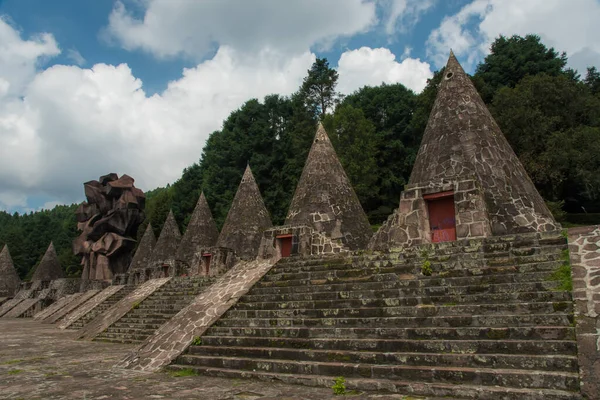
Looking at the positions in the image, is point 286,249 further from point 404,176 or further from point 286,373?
point 404,176

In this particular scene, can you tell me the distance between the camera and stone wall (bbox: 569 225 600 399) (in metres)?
3.45

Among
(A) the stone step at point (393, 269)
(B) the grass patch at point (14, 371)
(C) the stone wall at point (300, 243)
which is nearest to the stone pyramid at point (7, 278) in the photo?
(C) the stone wall at point (300, 243)

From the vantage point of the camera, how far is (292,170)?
96.2ft

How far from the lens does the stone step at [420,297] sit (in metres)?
4.80

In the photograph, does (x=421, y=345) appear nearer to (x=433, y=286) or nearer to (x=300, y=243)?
(x=433, y=286)

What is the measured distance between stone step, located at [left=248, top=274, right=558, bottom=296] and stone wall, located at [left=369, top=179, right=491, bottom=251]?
2324 mm

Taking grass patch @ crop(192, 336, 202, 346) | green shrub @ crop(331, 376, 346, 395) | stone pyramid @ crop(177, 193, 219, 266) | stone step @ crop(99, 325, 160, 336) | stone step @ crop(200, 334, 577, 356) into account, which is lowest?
stone step @ crop(99, 325, 160, 336)

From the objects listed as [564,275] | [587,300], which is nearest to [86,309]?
[564,275]

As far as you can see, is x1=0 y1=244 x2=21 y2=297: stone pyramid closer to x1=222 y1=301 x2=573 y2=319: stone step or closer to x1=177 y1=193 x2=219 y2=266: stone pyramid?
x1=177 y1=193 x2=219 y2=266: stone pyramid

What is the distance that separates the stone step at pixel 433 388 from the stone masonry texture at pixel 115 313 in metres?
7.50

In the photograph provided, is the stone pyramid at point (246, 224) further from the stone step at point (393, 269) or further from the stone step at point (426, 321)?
the stone step at point (426, 321)

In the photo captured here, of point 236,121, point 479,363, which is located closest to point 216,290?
point 479,363

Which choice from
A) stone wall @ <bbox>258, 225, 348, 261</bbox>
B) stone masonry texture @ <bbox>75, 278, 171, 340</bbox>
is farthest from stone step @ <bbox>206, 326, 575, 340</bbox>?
stone masonry texture @ <bbox>75, 278, 171, 340</bbox>

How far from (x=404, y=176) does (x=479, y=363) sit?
24.7 meters
